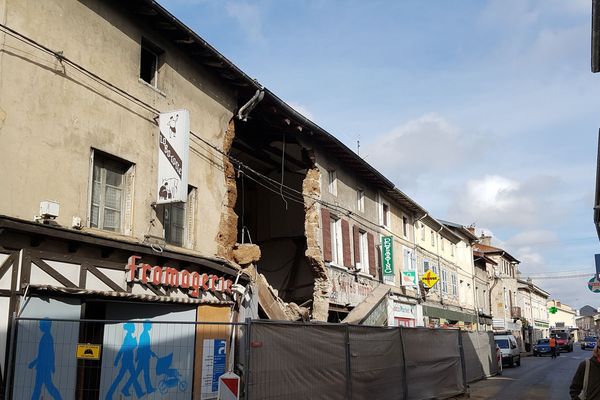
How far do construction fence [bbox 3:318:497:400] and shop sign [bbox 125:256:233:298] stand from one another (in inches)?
34.7

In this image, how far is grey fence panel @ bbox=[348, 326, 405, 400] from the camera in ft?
37.4

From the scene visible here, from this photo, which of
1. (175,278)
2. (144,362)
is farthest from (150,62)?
(144,362)

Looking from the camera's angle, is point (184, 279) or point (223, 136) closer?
point (184, 279)

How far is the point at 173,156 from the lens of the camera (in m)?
12.1

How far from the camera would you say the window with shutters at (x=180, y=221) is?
12.9m

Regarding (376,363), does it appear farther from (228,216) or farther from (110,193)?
(110,193)

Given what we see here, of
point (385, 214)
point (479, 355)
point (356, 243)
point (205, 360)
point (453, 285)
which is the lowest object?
point (479, 355)

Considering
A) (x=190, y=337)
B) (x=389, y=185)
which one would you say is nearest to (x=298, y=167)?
(x=389, y=185)

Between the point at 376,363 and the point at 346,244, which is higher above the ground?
the point at 346,244

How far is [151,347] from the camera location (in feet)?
35.8

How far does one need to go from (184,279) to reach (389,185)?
615 inches

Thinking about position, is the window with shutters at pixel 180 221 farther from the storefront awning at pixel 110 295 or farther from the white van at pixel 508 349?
the white van at pixel 508 349

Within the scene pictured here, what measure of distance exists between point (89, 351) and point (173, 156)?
4422mm

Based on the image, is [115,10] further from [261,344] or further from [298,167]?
[298,167]
